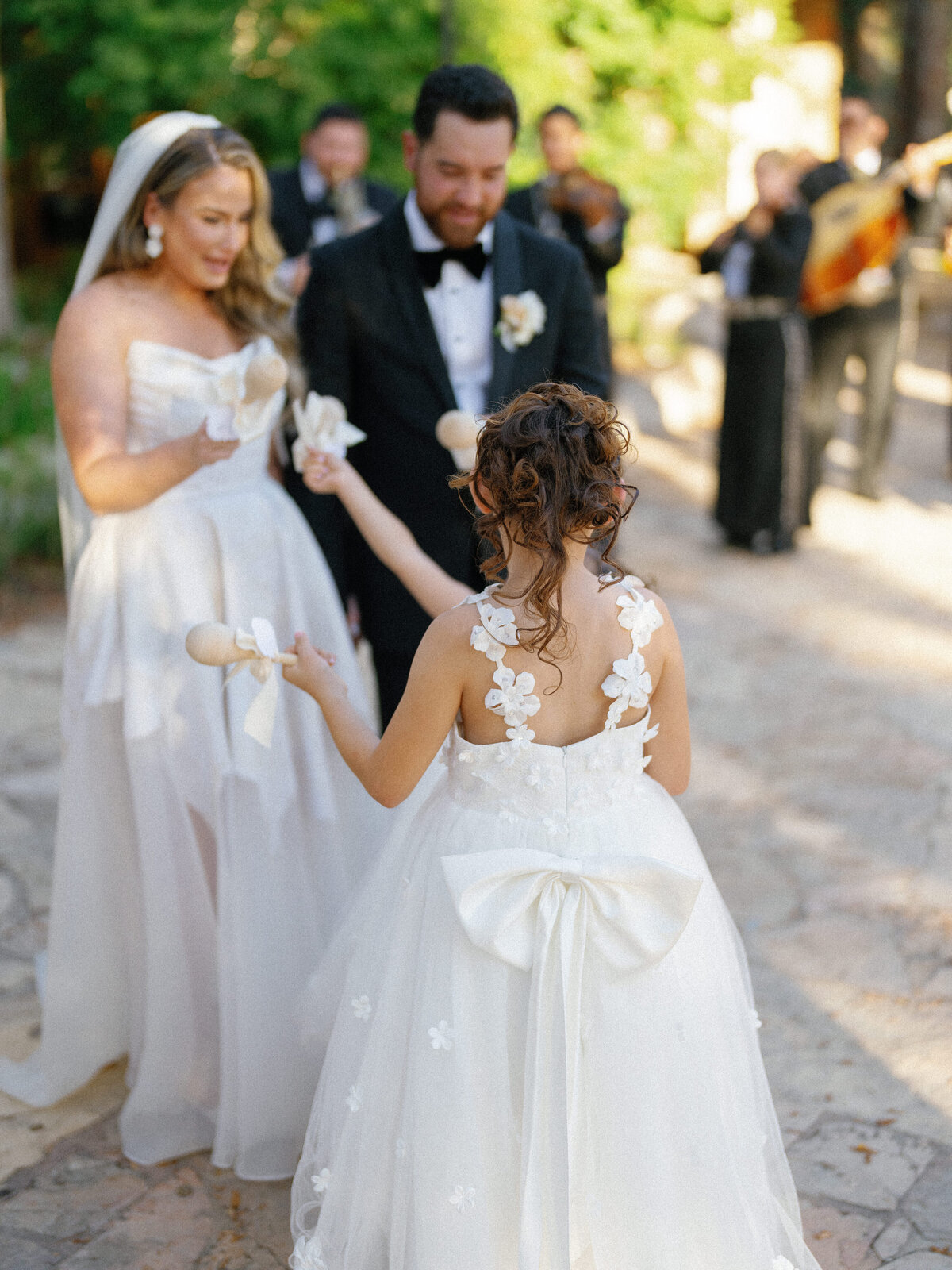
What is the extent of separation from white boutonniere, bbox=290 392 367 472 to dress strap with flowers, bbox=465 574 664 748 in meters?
0.71

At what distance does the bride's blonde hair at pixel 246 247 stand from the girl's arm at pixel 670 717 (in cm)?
132

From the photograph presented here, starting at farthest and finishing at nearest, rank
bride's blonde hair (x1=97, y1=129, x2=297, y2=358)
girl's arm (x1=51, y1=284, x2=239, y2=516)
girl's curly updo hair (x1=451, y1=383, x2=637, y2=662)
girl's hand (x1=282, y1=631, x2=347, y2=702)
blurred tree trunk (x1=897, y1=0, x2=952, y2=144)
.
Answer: blurred tree trunk (x1=897, y1=0, x2=952, y2=144) < bride's blonde hair (x1=97, y1=129, x2=297, y2=358) < girl's arm (x1=51, y1=284, x2=239, y2=516) < girl's hand (x1=282, y1=631, x2=347, y2=702) < girl's curly updo hair (x1=451, y1=383, x2=637, y2=662)

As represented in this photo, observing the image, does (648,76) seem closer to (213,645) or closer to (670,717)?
(670,717)

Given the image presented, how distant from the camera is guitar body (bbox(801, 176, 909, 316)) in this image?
727 cm

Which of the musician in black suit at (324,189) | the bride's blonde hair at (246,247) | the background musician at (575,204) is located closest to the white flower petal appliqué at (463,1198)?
the bride's blonde hair at (246,247)

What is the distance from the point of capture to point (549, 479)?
1835 millimetres

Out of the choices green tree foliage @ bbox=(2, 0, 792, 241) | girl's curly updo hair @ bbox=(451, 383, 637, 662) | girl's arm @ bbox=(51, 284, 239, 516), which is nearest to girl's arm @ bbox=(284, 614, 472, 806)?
girl's curly updo hair @ bbox=(451, 383, 637, 662)

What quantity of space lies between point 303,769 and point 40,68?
9854 millimetres

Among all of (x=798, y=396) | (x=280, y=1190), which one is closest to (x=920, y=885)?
(x=280, y=1190)

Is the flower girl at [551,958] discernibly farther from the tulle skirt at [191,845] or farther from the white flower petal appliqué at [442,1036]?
the tulle skirt at [191,845]

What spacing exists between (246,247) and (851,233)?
5.41m

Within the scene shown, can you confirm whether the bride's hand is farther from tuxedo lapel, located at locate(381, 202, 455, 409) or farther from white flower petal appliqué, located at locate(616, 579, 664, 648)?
white flower petal appliqué, located at locate(616, 579, 664, 648)

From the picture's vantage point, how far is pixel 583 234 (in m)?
7.12

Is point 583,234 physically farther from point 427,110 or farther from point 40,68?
point 40,68
